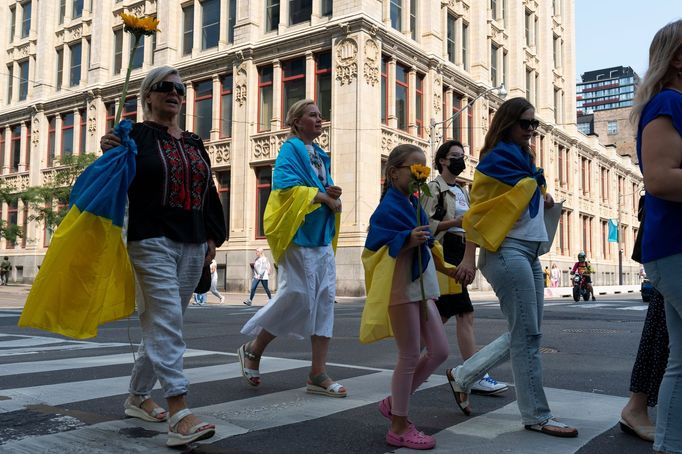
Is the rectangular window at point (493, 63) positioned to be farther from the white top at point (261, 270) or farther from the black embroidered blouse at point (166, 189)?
the black embroidered blouse at point (166, 189)

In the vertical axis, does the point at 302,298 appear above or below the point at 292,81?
below

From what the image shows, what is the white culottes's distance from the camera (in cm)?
495

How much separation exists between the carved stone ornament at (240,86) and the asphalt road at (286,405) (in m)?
22.4

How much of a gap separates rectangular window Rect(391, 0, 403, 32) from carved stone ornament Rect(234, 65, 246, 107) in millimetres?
6978

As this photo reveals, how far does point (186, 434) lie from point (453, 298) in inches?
98.8

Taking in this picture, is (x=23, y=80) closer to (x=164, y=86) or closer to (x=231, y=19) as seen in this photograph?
(x=231, y=19)

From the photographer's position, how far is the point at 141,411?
Answer: 3.98 metres

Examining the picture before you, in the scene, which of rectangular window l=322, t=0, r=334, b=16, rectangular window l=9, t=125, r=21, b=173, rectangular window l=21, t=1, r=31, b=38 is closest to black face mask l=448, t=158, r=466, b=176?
rectangular window l=322, t=0, r=334, b=16

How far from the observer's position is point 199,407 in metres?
4.32

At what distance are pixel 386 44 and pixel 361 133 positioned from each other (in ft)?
14.5

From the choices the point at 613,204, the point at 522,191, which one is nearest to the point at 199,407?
the point at 522,191

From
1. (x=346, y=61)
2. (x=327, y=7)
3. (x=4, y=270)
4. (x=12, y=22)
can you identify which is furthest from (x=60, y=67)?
(x=346, y=61)

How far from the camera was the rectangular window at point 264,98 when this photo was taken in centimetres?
2894

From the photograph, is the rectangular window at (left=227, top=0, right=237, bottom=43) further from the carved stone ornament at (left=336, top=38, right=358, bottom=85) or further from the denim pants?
the denim pants
